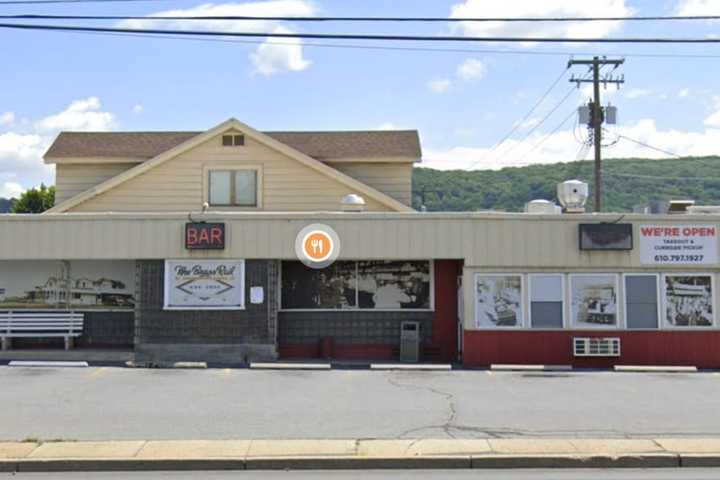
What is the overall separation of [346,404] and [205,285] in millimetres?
6944

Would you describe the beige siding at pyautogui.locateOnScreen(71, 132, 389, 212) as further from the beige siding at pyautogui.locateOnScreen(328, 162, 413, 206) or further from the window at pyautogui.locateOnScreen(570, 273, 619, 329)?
the window at pyautogui.locateOnScreen(570, 273, 619, 329)

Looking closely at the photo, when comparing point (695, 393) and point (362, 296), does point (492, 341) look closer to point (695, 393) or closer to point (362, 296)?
point (362, 296)

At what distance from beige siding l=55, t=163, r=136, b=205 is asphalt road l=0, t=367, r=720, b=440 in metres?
10.8

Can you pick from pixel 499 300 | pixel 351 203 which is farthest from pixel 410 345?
pixel 351 203

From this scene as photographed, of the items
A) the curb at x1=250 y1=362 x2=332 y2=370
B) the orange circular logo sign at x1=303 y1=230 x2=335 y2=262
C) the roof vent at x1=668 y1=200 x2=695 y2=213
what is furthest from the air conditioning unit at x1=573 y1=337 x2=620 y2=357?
the orange circular logo sign at x1=303 y1=230 x2=335 y2=262

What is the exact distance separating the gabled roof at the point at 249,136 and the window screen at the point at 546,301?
6665mm

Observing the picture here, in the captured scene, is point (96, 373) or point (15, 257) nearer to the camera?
point (96, 373)

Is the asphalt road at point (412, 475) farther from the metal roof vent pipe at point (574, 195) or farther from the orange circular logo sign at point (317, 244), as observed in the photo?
the metal roof vent pipe at point (574, 195)

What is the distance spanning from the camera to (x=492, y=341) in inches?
719

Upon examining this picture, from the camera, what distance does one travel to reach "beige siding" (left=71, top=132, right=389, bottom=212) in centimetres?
2439

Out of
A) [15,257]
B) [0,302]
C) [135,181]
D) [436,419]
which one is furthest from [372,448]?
[135,181]

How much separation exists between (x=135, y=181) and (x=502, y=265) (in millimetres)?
12352

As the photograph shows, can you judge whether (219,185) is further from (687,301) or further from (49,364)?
(687,301)

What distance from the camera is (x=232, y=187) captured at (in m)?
24.7
